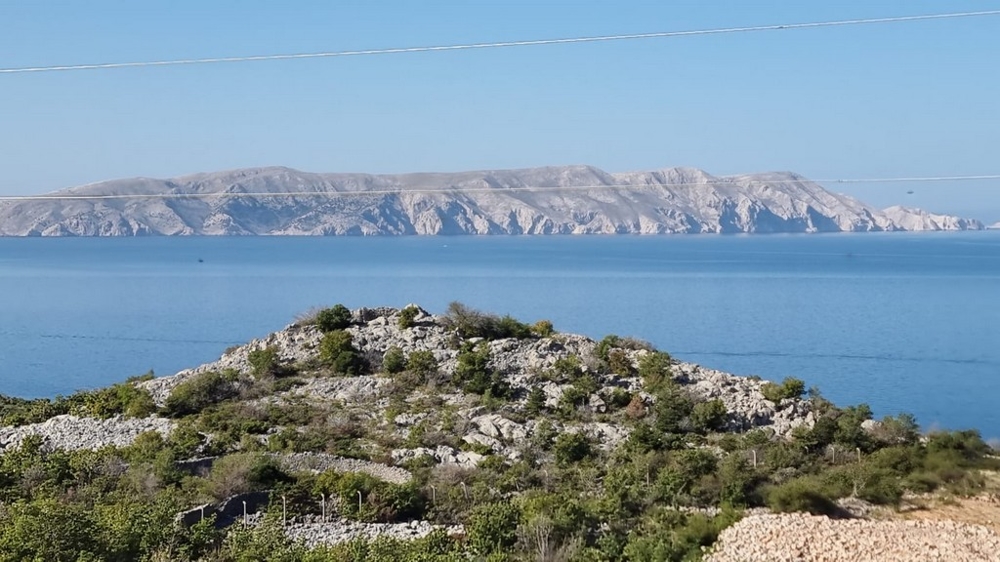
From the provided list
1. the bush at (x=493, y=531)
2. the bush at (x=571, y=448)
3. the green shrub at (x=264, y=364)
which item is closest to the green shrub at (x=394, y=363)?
the green shrub at (x=264, y=364)

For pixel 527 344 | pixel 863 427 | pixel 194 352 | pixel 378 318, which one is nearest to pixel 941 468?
pixel 863 427

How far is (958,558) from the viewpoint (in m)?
11.1

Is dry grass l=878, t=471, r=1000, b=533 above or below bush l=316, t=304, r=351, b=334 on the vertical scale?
below

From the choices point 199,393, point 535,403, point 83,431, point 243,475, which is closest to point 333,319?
point 199,393

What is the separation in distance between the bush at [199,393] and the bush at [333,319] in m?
3.09

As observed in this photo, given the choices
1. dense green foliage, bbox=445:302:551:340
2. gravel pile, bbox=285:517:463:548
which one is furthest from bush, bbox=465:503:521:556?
dense green foliage, bbox=445:302:551:340

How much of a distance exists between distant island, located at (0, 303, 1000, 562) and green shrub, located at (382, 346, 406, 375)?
0.15ft

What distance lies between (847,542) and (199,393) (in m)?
13.6

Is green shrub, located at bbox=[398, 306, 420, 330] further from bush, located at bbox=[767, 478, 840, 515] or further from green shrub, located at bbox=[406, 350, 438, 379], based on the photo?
bush, located at bbox=[767, 478, 840, 515]

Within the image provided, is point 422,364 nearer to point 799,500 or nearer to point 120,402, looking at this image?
point 120,402

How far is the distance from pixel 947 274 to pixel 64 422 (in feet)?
289

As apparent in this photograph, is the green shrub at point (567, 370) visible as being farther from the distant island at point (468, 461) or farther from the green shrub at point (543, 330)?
the green shrub at point (543, 330)

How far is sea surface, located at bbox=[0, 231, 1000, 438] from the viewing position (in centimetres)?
3809

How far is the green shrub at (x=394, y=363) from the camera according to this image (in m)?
22.1
